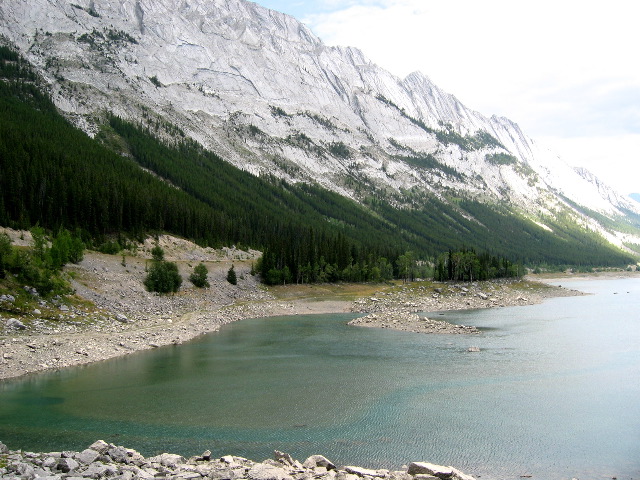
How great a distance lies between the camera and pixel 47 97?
159 meters

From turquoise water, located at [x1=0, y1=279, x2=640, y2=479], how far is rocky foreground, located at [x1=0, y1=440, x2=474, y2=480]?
235 centimetres

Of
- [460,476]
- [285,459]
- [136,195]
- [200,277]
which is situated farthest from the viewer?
[136,195]

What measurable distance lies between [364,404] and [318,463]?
401 inches

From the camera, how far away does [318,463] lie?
18.8 metres

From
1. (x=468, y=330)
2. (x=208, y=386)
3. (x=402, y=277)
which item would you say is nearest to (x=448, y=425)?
(x=208, y=386)

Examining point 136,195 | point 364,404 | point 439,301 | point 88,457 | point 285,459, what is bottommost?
point 364,404

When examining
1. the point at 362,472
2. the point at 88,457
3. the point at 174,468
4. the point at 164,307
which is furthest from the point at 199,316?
the point at 362,472

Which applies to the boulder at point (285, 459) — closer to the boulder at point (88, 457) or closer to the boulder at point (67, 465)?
the boulder at point (88, 457)

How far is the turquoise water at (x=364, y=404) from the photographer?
71.3 ft

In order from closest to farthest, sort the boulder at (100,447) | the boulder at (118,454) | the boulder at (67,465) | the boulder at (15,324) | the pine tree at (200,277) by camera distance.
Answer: the boulder at (67,465) → the boulder at (118,454) → the boulder at (100,447) → the boulder at (15,324) → the pine tree at (200,277)

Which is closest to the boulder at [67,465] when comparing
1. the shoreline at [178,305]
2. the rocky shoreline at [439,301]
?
the shoreline at [178,305]

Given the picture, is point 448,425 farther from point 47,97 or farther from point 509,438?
point 47,97

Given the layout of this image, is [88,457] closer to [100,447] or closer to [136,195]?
[100,447]

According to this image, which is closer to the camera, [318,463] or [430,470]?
[430,470]
